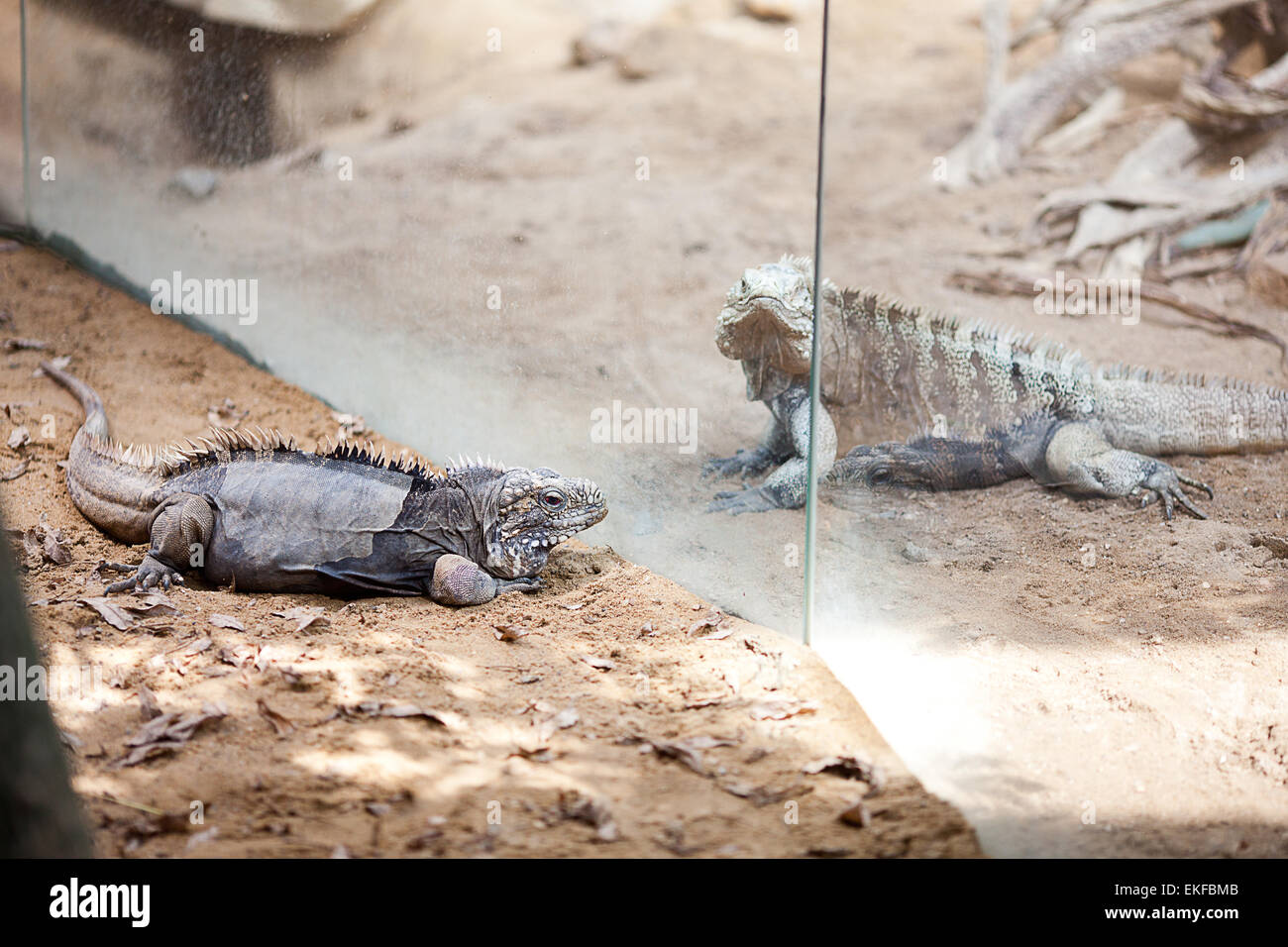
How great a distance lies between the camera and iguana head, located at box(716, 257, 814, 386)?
5.21 metres

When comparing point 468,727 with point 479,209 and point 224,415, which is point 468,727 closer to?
point 479,209

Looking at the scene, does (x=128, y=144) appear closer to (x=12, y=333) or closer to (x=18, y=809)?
(x=12, y=333)

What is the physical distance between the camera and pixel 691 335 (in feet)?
17.3

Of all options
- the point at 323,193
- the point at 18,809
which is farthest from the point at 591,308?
the point at 18,809

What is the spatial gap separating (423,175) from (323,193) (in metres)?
0.75

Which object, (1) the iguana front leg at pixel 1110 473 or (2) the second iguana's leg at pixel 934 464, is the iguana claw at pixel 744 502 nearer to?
(2) the second iguana's leg at pixel 934 464

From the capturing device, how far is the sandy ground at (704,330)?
138 inches

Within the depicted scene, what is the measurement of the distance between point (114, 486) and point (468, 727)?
2.63 m

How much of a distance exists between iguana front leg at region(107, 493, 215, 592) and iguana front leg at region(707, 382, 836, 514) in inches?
93.3

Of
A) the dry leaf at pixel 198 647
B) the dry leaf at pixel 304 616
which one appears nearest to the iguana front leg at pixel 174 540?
the dry leaf at pixel 304 616

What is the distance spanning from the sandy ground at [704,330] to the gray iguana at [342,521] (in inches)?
20.7

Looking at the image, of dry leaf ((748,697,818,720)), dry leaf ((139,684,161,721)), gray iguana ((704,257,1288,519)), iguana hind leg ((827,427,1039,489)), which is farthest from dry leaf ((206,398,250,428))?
dry leaf ((748,697,818,720))

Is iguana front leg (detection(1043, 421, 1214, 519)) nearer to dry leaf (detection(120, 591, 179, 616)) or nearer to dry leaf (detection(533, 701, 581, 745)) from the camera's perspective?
dry leaf (detection(533, 701, 581, 745))

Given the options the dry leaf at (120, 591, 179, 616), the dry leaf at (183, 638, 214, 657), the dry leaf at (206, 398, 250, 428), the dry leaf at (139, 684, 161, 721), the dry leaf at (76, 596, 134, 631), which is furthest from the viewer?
the dry leaf at (206, 398, 250, 428)
